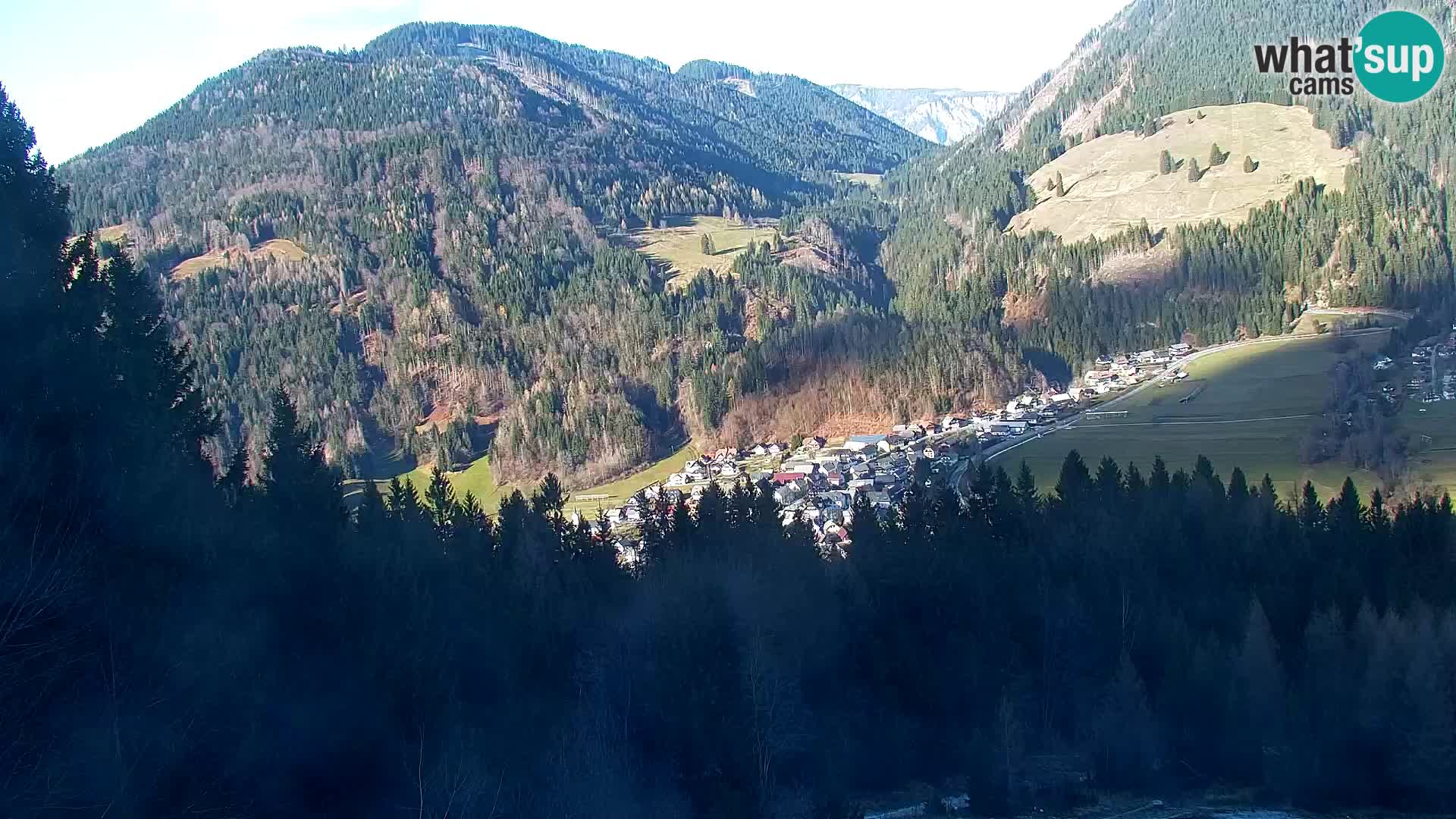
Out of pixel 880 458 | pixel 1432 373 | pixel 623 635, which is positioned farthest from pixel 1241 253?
pixel 623 635

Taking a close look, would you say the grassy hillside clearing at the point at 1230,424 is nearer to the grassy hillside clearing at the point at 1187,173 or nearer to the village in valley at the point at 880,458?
the village in valley at the point at 880,458

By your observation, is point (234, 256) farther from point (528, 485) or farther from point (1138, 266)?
point (1138, 266)

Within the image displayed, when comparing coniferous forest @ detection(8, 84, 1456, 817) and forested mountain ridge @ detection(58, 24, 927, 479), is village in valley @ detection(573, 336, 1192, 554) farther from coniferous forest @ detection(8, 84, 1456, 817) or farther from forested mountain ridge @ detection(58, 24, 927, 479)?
forested mountain ridge @ detection(58, 24, 927, 479)

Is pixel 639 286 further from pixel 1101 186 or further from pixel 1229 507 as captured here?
pixel 1229 507

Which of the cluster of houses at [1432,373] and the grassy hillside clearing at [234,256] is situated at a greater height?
the grassy hillside clearing at [234,256]

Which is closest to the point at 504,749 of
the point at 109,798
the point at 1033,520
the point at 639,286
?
the point at 109,798

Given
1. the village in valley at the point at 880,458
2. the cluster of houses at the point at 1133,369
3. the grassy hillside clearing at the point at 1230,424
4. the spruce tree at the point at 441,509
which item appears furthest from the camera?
the cluster of houses at the point at 1133,369

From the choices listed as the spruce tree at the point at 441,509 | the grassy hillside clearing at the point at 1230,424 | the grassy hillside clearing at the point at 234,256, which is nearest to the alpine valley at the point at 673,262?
the grassy hillside clearing at the point at 234,256
